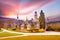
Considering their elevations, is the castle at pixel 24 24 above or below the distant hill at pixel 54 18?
below

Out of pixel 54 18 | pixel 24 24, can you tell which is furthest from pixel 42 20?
pixel 24 24

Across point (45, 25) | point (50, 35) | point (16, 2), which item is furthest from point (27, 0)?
point (50, 35)

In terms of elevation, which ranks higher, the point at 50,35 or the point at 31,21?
the point at 31,21

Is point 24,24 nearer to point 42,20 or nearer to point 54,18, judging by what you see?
point 42,20

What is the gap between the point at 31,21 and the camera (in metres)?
3.18

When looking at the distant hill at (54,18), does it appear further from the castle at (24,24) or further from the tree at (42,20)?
the castle at (24,24)

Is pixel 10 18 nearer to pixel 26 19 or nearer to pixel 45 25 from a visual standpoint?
pixel 26 19

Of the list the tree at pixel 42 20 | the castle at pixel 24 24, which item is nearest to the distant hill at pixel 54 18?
the tree at pixel 42 20

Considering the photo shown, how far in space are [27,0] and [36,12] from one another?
0.34 metres

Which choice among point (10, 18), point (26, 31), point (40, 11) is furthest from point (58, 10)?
point (10, 18)

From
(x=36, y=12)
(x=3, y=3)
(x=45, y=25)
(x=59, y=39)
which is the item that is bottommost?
(x=59, y=39)

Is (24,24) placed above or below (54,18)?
below

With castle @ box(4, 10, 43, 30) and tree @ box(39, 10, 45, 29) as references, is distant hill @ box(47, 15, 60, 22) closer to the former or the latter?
tree @ box(39, 10, 45, 29)

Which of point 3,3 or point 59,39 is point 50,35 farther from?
point 3,3
